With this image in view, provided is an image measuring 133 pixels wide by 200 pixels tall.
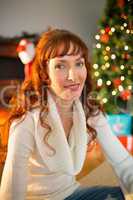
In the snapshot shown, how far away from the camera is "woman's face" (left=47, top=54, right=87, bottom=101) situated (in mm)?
1041

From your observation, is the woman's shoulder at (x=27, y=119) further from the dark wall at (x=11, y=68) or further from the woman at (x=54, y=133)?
the dark wall at (x=11, y=68)

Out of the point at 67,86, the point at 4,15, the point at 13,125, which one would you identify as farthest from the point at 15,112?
the point at 4,15

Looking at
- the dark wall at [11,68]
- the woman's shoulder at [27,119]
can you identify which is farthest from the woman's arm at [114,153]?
the dark wall at [11,68]

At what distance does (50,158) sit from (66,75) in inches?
10.2

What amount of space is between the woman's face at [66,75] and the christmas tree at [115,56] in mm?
2294

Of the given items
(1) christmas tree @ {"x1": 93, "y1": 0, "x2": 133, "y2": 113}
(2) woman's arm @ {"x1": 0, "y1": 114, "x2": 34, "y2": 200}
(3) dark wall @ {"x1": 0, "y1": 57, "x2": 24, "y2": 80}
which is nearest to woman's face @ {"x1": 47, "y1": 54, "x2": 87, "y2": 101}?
(2) woman's arm @ {"x1": 0, "y1": 114, "x2": 34, "y2": 200}

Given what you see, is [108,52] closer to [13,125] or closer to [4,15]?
[4,15]

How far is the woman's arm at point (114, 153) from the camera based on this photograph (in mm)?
1166

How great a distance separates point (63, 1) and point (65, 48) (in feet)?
11.2

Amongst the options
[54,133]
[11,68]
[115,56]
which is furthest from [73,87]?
[11,68]

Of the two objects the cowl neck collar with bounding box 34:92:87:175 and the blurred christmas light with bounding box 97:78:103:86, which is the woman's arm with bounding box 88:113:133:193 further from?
the blurred christmas light with bounding box 97:78:103:86

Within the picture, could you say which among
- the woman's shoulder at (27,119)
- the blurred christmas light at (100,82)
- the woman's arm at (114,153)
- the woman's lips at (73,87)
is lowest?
the blurred christmas light at (100,82)

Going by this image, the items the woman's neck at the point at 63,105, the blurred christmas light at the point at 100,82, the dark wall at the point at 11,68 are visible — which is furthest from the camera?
the dark wall at the point at 11,68

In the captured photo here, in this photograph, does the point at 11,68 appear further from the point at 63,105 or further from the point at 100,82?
the point at 63,105
